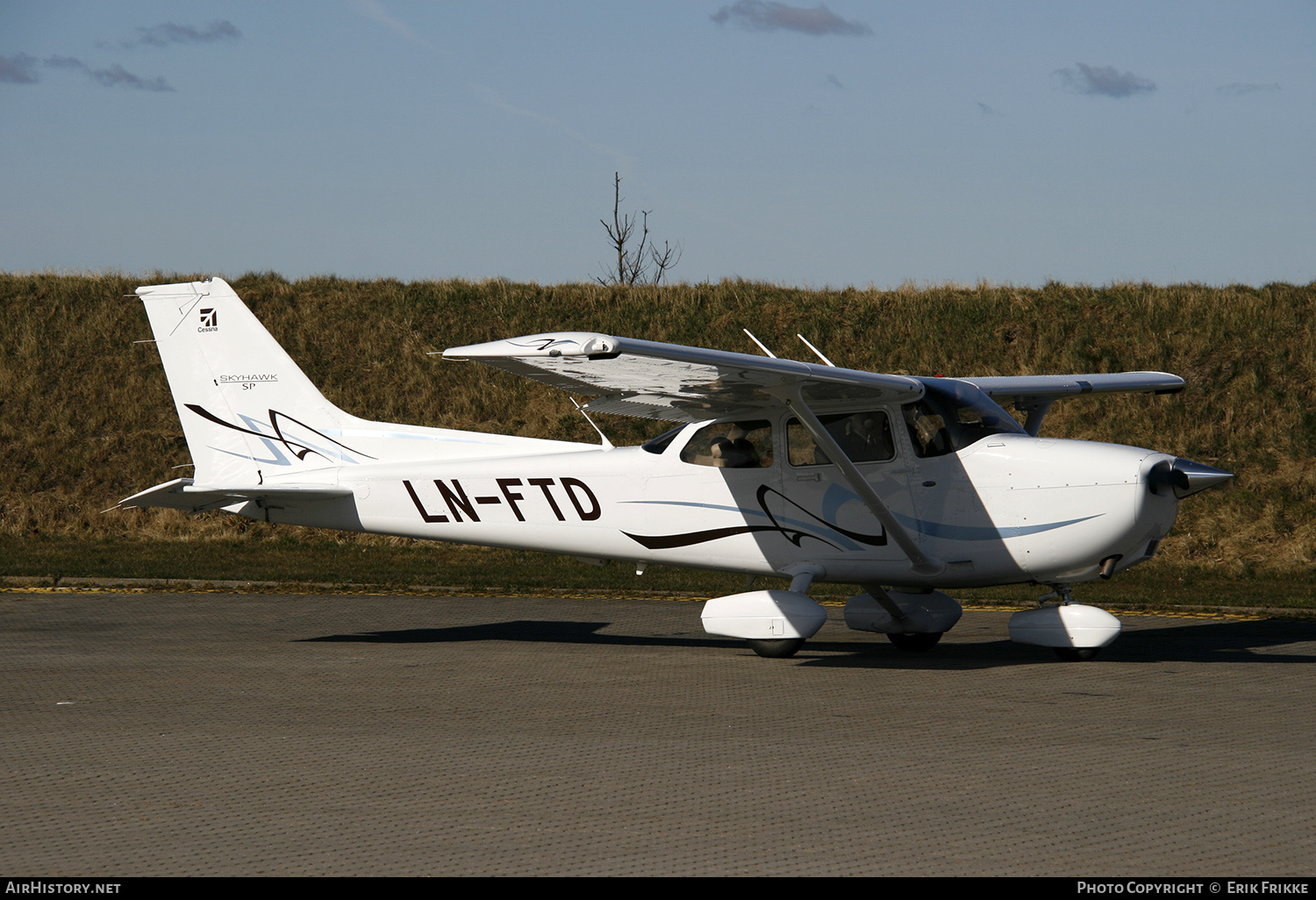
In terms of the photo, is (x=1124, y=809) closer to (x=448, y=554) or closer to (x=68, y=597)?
(x=68, y=597)

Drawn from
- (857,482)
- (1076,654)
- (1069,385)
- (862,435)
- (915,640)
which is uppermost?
(1069,385)

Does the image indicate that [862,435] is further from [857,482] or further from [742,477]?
[742,477]

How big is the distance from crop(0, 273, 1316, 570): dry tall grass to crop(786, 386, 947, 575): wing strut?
12.3m

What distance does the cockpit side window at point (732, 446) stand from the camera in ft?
35.8

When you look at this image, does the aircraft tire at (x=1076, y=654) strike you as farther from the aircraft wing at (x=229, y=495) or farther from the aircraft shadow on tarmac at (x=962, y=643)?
the aircraft wing at (x=229, y=495)

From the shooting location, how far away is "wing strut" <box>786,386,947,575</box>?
1002 cm

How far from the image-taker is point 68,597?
1498cm

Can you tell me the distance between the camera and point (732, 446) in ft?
36.3

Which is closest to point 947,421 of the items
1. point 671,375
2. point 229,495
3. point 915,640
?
point 915,640

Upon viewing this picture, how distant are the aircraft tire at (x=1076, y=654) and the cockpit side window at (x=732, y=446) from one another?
2.94 m

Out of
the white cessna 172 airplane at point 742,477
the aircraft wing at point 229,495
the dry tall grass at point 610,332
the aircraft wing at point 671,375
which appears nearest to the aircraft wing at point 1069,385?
the white cessna 172 airplane at point 742,477

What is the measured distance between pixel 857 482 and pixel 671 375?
184 cm

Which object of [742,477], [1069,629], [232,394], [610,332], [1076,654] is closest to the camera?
[1069,629]

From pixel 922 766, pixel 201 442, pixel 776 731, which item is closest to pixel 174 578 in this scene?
pixel 201 442
